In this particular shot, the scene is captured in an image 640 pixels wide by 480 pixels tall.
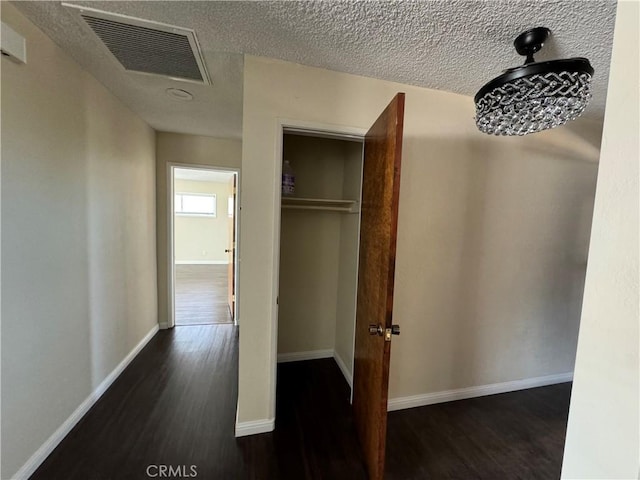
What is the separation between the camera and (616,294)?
563mm

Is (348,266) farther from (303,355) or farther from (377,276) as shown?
(303,355)

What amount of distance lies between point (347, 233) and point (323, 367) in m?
1.35

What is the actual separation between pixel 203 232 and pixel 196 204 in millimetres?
812

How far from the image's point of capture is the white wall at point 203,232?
7.11 metres

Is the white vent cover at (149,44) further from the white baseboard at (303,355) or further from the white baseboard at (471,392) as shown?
the white baseboard at (471,392)

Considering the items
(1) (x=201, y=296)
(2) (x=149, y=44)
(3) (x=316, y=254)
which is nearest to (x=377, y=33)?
(2) (x=149, y=44)

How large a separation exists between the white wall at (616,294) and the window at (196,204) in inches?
302

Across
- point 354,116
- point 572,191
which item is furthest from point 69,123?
point 572,191

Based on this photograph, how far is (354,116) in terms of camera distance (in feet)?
5.54

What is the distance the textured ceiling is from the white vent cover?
5 cm

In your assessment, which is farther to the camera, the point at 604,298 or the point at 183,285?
the point at 183,285

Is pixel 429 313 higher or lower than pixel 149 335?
higher

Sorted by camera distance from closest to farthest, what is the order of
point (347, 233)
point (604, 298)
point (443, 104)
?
point (604, 298) → point (443, 104) → point (347, 233)

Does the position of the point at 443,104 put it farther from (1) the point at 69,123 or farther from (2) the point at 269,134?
(1) the point at 69,123
